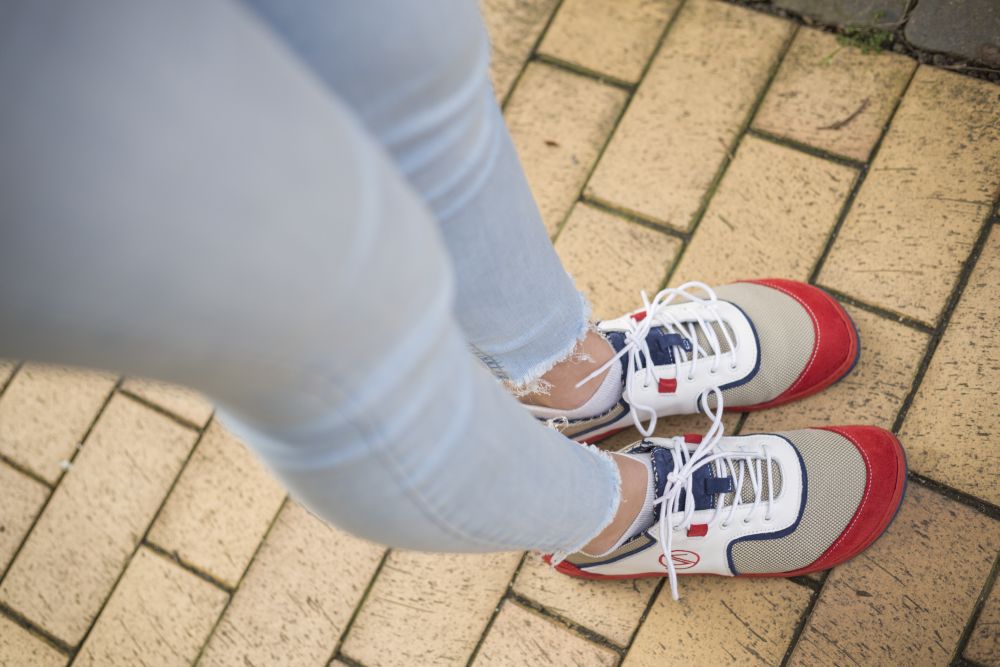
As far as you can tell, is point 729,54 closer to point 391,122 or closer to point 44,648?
point 391,122

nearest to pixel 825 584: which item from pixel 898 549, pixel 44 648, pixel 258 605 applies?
pixel 898 549

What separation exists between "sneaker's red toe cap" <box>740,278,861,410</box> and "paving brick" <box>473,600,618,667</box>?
436mm

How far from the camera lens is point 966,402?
1.17m

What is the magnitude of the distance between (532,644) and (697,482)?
0.36 m

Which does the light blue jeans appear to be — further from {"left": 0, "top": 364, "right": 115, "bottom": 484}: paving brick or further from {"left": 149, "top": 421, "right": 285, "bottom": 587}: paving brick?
{"left": 0, "top": 364, "right": 115, "bottom": 484}: paving brick

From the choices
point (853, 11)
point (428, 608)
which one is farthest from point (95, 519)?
point (853, 11)

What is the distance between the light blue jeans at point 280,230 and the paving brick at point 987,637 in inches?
30.0

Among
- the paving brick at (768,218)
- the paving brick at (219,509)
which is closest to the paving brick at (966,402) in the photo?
the paving brick at (768,218)

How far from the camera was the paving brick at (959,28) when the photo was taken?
53.4 inches

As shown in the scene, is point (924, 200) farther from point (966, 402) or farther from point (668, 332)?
point (668, 332)

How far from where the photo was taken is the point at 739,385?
118 centimetres

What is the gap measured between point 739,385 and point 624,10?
821 millimetres

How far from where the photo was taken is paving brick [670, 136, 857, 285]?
1331 mm

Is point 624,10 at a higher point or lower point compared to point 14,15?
lower
